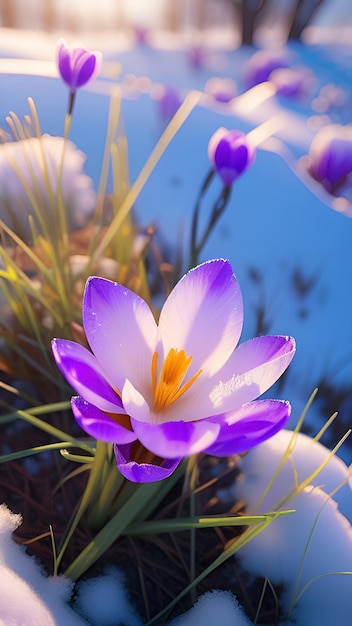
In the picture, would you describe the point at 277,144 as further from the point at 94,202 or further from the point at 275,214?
the point at 94,202

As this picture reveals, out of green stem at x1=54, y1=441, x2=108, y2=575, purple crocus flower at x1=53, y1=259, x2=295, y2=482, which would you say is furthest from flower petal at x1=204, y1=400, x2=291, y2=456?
green stem at x1=54, y1=441, x2=108, y2=575

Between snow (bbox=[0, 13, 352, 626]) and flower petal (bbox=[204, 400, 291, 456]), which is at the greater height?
flower petal (bbox=[204, 400, 291, 456])

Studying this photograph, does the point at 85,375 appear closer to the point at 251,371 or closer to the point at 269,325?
the point at 251,371

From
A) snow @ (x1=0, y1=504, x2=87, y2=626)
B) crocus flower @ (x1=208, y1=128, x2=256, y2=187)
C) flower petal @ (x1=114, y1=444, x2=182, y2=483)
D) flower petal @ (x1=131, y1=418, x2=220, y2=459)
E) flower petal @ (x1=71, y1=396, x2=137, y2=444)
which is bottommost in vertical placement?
snow @ (x1=0, y1=504, x2=87, y2=626)

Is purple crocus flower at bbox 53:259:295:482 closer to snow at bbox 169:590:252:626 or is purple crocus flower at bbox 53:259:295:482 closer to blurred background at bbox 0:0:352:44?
snow at bbox 169:590:252:626

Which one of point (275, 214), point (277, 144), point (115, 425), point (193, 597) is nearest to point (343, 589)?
point (193, 597)

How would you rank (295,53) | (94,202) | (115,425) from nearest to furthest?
(115,425)
(94,202)
(295,53)

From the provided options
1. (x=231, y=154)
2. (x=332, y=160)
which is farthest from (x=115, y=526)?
(x=332, y=160)

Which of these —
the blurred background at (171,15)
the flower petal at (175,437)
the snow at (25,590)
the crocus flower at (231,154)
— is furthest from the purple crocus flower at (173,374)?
the blurred background at (171,15)
